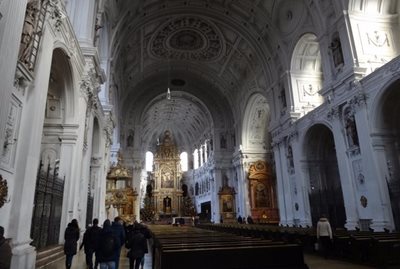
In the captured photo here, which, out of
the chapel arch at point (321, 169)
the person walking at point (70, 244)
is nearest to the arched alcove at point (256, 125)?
the chapel arch at point (321, 169)

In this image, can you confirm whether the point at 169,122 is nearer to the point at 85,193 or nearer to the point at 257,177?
the point at 257,177

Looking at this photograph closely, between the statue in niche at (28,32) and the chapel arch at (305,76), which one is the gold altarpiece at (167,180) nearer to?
the chapel arch at (305,76)

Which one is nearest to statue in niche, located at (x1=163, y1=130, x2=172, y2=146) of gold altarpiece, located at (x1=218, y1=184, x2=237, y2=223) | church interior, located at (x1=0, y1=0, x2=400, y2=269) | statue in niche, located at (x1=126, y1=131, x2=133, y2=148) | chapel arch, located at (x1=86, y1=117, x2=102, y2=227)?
church interior, located at (x1=0, y1=0, x2=400, y2=269)

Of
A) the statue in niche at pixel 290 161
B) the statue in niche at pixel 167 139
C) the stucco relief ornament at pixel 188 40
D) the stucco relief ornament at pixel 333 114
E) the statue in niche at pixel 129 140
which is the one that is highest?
the stucco relief ornament at pixel 188 40

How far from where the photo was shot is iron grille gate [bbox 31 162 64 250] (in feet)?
21.6

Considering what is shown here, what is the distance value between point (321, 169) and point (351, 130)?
12.6 ft

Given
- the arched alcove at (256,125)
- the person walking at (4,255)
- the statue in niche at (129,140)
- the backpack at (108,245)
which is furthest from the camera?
the statue in niche at (129,140)

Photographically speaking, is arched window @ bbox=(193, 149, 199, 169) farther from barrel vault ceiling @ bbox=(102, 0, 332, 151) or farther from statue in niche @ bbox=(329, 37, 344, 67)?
statue in niche @ bbox=(329, 37, 344, 67)

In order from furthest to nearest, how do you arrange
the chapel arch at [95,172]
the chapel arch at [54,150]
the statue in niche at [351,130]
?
the chapel arch at [95,172] → the statue in niche at [351,130] → the chapel arch at [54,150]

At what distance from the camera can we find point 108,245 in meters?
4.00

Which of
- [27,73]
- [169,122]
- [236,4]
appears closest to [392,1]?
[236,4]

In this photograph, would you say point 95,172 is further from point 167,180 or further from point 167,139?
point 167,139

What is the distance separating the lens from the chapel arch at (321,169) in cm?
1376

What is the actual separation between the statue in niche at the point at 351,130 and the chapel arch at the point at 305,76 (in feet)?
13.5
